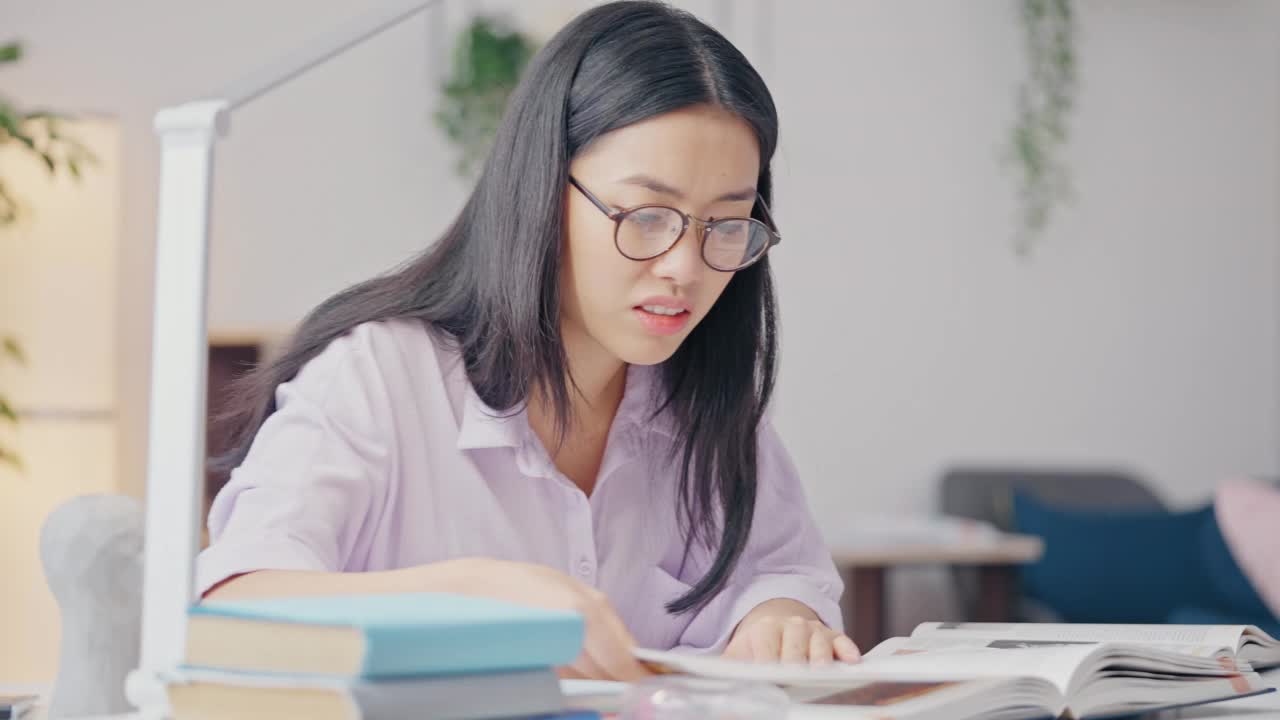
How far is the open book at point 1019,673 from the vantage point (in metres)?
0.86

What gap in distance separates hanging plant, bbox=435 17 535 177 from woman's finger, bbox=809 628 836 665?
3.59m

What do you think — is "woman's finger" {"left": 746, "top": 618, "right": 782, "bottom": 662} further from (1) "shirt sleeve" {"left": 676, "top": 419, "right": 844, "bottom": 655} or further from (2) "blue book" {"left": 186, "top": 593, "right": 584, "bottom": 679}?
(2) "blue book" {"left": 186, "top": 593, "right": 584, "bottom": 679}

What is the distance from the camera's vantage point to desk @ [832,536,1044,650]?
12.8ft

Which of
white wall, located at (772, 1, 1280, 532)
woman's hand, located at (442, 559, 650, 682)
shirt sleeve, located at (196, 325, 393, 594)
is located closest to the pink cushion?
white wall, located at (772, 1, 1280, 532)

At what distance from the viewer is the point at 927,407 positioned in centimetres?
501

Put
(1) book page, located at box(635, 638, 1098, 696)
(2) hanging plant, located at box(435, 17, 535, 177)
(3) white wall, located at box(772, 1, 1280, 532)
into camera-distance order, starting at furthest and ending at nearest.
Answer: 1. (3) white wall, located at box(772, 1, 1280, 532)
2. (2) hanging plant, located at box(435, 17, 535, 177)
3. (1) book page, located at box(635, 638, 1098, 696)

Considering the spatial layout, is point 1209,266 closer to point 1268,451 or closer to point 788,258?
point 1268,451

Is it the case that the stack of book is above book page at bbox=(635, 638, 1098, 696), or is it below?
above

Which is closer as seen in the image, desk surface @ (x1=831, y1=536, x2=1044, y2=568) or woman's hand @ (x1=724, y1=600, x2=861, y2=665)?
woman's hand @ (x1=724, y1=600, x2=861, y2=665)

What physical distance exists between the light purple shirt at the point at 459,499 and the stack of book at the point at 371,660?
0.81ft

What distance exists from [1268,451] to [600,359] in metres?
4.70

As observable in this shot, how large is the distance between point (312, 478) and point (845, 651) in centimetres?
43

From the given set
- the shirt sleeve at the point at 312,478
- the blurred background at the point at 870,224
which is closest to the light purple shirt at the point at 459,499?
the shirt sleeve at the point at 312,478

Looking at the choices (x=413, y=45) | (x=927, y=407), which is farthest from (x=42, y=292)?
(x=927, y=407)
